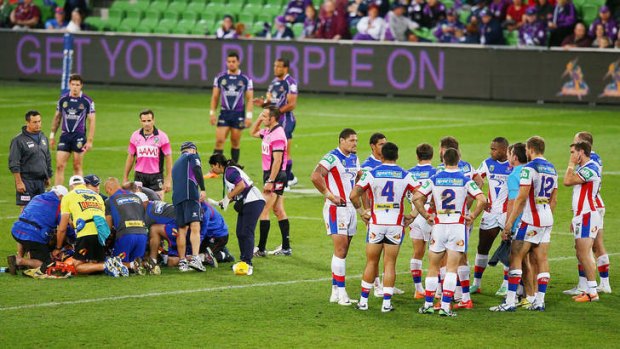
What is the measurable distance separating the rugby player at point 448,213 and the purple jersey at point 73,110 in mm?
9552

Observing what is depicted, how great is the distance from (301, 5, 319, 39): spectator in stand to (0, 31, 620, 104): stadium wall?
37.5 inches

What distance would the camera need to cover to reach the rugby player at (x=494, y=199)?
44.7ft

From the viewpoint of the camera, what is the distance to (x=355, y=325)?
1223cm

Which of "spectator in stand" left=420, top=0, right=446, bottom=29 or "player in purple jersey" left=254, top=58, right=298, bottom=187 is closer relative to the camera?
"player in purple jersey" left=254, top=58, right=298, bottom=187

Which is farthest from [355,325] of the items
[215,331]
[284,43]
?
[284,43]

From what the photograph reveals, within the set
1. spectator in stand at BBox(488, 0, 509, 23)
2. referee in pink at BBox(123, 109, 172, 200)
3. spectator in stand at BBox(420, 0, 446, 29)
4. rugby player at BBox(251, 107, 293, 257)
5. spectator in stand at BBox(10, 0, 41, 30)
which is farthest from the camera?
spectator in stand at BBox(10, 0, 41, 30)

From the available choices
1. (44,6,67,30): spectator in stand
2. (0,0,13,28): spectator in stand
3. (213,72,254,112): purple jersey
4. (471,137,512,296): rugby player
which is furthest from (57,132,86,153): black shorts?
(0,0,13,28): spectator in stand

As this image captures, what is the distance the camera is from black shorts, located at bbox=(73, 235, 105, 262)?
14.6 metres

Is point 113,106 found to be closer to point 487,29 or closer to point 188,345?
point 487,29

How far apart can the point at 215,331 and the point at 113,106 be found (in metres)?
22.7

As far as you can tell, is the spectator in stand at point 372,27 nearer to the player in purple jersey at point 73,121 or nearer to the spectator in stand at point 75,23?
the spectator in stand at point 75,23

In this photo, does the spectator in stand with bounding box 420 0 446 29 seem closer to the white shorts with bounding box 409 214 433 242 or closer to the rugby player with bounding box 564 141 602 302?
the rugby player with bounding box 564 141 602 302

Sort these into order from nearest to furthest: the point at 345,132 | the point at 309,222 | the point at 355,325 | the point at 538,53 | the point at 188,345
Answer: the point at 188,345
the point at 355,325
the point at 345,132
the point at 309,222
the point at 538,53

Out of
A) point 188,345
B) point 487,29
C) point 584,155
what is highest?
point 487,29
